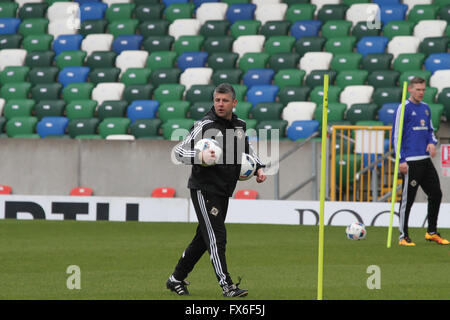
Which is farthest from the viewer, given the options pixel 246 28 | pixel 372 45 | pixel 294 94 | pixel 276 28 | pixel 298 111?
pixel 246 28

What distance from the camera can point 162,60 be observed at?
933 inches

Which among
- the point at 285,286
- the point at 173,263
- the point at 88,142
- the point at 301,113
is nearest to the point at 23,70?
the point at 88,142

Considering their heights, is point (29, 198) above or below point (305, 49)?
below

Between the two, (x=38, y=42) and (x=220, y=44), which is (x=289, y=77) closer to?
(x=220, y=44)

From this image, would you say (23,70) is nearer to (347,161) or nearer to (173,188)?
(173,188)

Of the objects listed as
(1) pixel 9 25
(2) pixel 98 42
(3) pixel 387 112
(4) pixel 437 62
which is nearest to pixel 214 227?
Answer: (3) pixel 387 112

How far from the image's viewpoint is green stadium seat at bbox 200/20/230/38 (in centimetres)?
Answer: 2405

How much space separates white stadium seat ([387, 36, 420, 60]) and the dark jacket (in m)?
13.8

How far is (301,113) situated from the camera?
67.5 feet

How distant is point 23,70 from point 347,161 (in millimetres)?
10051

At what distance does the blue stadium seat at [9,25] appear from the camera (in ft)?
86.8

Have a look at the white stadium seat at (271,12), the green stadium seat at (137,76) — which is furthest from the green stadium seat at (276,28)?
the green stadium seat at (137,76)

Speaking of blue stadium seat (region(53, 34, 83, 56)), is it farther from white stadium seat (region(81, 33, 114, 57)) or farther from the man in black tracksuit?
the man in black tracksuit

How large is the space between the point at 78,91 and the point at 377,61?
7.05m
